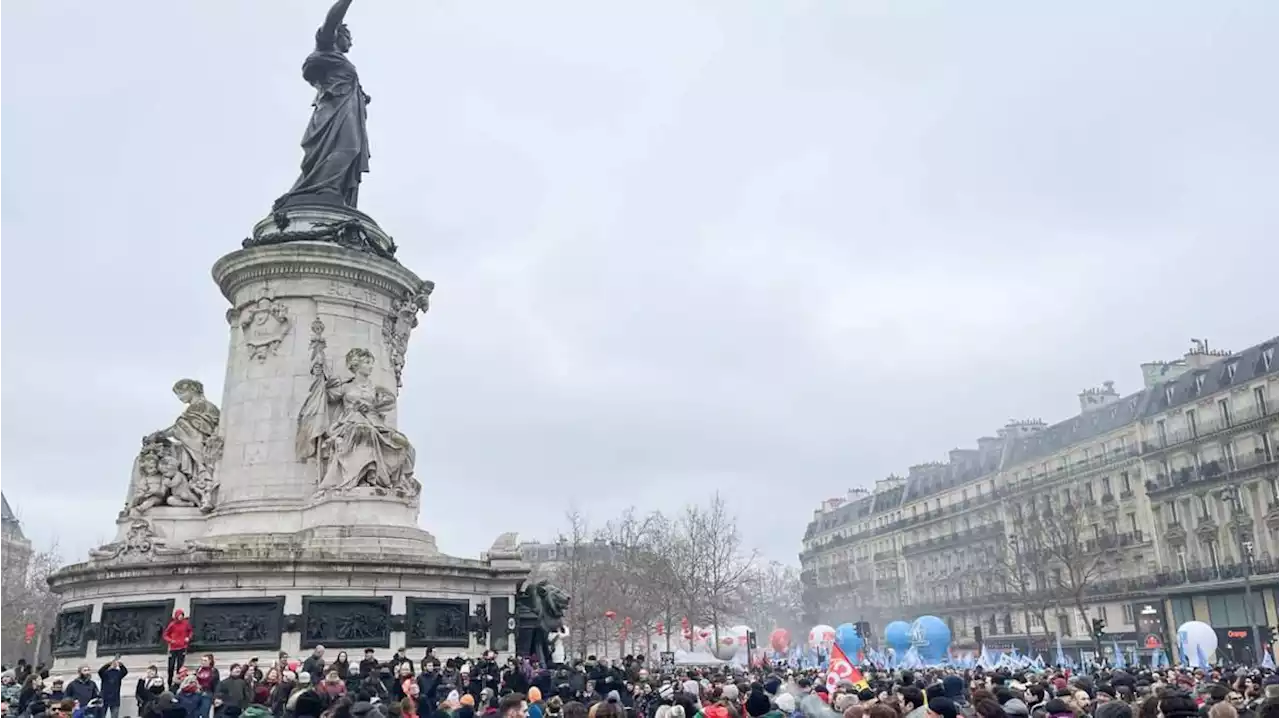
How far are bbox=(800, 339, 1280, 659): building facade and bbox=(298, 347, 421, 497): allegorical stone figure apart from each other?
35.6 m

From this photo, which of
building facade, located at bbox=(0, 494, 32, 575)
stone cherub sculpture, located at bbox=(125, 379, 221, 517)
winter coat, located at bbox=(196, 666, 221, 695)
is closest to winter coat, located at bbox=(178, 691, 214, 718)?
winter coat, located at bbox=(196, 666, 221, 695)

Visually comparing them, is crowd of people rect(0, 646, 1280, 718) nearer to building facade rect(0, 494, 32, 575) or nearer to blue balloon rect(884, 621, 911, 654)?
blue balloon rect(884, 621, 911, 654)

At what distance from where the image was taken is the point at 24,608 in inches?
2746

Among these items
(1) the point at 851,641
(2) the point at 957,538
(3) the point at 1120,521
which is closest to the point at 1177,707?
(1) the point at 851,641

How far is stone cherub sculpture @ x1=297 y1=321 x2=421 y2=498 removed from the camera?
71.5 feet

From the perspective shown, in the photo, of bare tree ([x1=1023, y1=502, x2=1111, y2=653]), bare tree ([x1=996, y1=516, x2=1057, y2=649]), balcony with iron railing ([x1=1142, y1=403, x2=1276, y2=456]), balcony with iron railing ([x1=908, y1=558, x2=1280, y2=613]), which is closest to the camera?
balcony with iron railing ([x1=908, y1=558, x2=1280, y2=613])

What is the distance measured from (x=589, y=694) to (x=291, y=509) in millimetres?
9633

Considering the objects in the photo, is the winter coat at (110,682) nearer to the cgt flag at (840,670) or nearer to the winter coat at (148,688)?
the winter coat at (148,688)

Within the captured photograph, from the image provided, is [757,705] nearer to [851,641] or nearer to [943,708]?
[943,708]

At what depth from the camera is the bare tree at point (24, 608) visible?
66500 mm

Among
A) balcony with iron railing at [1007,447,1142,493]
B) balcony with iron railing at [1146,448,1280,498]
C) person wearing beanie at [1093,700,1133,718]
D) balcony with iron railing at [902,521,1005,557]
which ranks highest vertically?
balcony with iron railing at [1007,447,1142,493]

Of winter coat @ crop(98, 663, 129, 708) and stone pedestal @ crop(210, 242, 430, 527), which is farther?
stone pedestal @ crop(210, 242, 430, 527)

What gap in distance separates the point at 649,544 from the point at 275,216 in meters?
48.6

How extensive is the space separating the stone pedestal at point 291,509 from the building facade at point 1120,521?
35.3m
